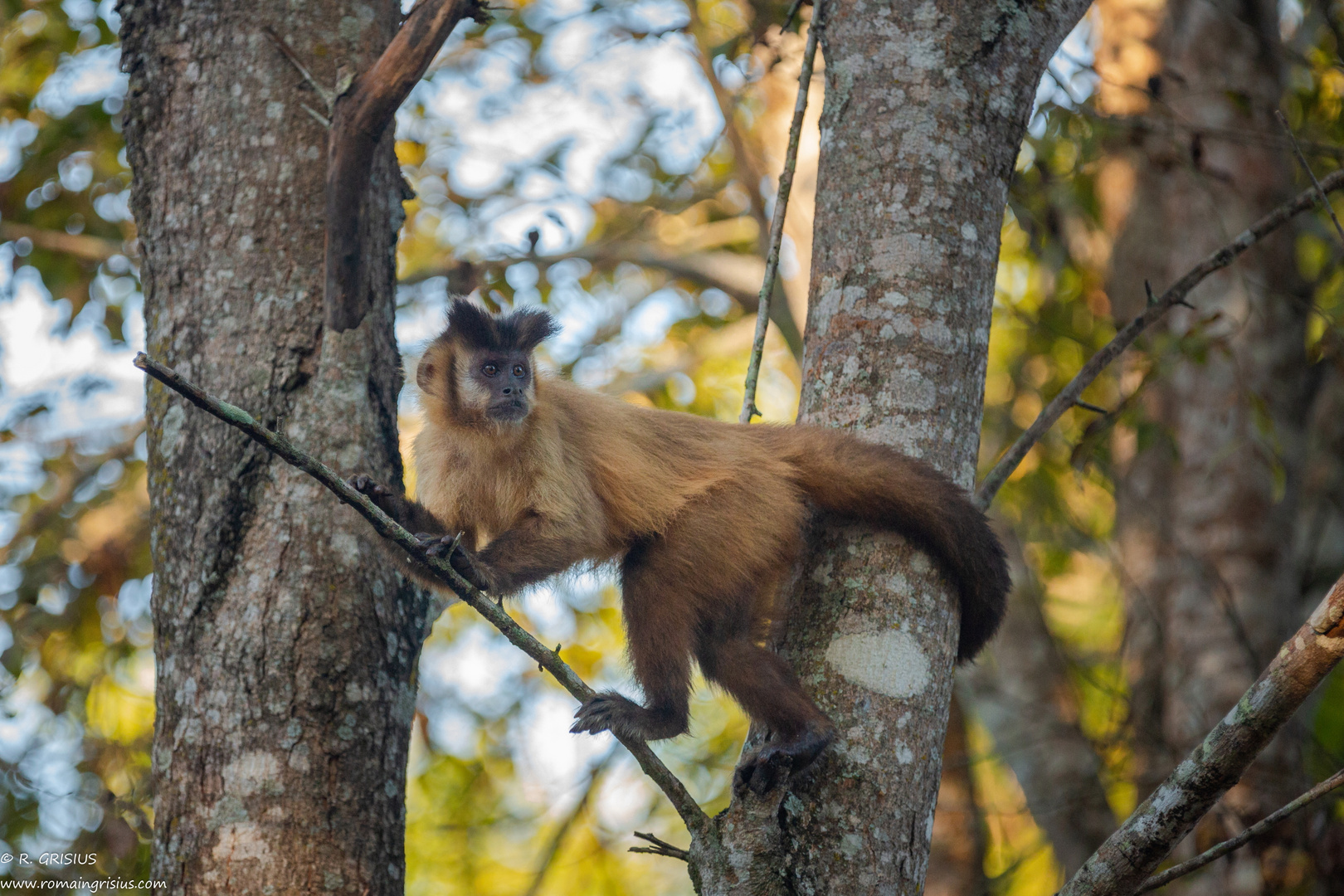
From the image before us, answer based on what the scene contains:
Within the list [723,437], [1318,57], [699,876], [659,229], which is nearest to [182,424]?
[723,437]

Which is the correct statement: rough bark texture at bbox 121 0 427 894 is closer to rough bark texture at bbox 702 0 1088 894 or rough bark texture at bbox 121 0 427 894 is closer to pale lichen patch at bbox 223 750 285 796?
pale lichen patch at bbox 223 750 285 796

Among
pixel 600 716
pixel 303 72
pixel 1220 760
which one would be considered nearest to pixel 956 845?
pixel 600 716

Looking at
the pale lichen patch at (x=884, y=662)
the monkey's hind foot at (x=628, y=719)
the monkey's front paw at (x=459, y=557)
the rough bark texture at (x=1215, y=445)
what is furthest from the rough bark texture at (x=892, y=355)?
the rough bark texture at (x=1215, y=445)

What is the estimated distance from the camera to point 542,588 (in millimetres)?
4273

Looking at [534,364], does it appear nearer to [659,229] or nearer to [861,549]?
[861,549]

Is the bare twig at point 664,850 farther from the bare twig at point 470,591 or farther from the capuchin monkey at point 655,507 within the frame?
the capuchin monkey at point 655,507

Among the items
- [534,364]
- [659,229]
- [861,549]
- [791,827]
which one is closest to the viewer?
[791,827]

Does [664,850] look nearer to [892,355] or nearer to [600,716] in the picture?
[600,716]

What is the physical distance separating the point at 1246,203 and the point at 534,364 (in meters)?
6.64

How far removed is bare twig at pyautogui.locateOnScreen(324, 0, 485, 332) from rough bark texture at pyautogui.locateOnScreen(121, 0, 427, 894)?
131 millimetres

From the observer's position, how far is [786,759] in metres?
2.93

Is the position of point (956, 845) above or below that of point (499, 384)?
below

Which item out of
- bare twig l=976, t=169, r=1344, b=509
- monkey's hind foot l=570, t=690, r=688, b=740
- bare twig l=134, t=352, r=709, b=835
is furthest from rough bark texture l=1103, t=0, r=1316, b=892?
bare twig l=134, t=352, r=709, b=835

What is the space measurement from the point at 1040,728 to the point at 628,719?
17.2ft
